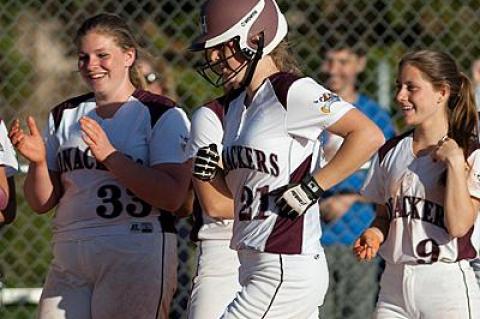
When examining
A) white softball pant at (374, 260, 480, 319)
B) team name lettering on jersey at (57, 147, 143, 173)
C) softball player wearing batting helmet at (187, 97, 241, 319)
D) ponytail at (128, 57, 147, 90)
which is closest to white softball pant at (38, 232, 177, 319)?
softball player wearing batting helmet at (187, 97, 241, 319)

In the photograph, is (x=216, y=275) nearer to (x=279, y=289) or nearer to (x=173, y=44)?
(x=279, y=289)

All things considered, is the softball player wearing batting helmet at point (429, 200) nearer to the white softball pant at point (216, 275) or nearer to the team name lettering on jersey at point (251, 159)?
the white softball pant at point (216, 275)

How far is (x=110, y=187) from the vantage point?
6727 mm

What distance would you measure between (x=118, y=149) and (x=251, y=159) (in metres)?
1.00

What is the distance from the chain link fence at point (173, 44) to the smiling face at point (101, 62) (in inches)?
92.6

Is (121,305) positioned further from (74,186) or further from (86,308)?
(74,186)

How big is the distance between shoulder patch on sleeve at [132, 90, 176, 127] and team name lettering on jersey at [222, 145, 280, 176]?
80 centimetres

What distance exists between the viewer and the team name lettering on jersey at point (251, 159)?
591 centimetres

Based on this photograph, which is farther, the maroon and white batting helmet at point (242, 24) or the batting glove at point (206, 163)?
the batting glove at point (206, 163)

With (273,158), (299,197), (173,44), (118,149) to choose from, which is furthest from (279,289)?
(173,44)

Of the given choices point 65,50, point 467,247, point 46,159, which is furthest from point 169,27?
point 467,247

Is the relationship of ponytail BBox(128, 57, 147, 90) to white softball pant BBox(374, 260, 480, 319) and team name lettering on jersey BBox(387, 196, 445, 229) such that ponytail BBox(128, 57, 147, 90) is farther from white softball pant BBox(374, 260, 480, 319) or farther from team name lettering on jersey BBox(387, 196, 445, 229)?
white softball pant BBox(374, 260, 480, 319)

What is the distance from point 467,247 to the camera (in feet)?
22.0

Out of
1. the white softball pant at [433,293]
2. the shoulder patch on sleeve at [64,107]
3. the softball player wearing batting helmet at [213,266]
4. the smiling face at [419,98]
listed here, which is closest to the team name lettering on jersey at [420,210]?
the white softball pant at [433,293]
